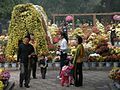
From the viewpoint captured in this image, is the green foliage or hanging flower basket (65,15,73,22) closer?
the green foliage

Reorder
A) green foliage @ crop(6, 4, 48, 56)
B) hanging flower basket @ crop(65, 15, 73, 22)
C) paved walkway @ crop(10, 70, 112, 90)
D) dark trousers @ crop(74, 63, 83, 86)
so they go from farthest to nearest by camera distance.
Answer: hanging flower basket @ crop(65, 15, 73, 22) < green foliage @ crop(6, 4, 48, 56) < dark trousers @ crop(74, 63, 83, 86) < paved walkway @ crop(10, 70, 112, 90)

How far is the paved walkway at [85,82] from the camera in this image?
14.6 m

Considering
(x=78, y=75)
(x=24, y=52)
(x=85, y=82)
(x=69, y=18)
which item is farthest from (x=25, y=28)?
(x=69, y=18)

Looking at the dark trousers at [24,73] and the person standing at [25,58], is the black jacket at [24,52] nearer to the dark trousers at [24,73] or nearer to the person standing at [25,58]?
the person standing at [25,58]

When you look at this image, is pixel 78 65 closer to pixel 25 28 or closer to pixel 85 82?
pixel 85 82

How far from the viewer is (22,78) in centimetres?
1474

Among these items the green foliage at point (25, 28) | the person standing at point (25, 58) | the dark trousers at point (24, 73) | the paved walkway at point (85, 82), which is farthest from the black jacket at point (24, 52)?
the green foliage at point (25, 28)

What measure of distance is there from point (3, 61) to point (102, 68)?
4.90m

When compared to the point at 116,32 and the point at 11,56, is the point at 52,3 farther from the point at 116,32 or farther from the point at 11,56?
the point at 11,56

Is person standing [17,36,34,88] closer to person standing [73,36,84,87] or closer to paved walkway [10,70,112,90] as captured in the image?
paved walkway [10,70,112,90]

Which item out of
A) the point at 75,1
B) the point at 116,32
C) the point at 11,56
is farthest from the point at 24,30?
the point at 75,1

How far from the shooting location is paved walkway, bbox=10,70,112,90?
1462cm

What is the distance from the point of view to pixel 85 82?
16.0 m

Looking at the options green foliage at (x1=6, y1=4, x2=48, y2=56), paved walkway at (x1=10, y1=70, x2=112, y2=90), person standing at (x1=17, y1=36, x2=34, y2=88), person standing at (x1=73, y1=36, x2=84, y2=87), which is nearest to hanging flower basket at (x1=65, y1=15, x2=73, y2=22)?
green foliage at (x1=6, y1=4, x2=48, y2=56)
